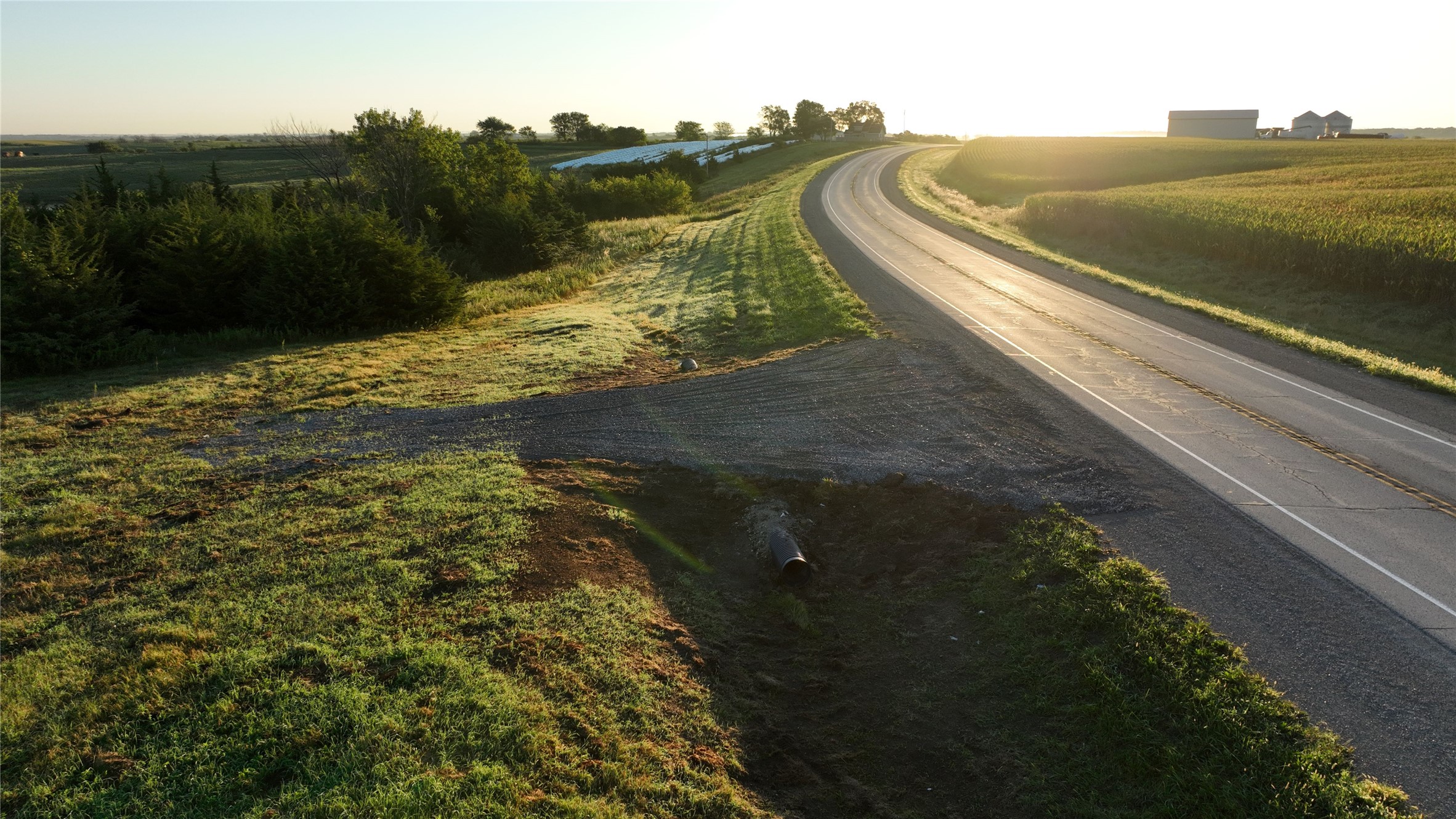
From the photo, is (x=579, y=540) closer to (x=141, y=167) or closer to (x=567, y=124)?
(x=141, y=167)

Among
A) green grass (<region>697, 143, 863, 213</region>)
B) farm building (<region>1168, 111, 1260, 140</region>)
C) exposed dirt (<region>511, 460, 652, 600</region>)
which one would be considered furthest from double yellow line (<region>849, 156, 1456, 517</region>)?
farm building (<region>1168, 111, 1260, 140</region>)

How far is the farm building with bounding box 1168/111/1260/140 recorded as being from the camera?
9956 cm

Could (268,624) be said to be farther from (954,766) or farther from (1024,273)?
(1024,273)

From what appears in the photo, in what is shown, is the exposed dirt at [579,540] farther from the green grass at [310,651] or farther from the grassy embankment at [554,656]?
the green grass at [310,651]

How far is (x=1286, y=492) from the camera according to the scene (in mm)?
9328

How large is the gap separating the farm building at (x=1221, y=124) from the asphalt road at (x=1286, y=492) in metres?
103

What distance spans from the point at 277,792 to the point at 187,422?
415 inches

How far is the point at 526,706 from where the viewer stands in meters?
5.89

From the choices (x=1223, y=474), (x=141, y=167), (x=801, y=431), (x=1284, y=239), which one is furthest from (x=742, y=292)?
(x=141, y=167)

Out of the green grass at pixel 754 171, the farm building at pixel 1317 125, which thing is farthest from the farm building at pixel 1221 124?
the green grass at pixel 754 171

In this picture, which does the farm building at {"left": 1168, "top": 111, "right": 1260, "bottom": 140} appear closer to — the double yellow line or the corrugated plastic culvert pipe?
the double yellow line

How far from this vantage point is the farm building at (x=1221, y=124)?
99562mm

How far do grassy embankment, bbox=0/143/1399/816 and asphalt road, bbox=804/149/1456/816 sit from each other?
1.95 ft

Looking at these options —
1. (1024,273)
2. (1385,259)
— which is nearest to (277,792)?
(1024,273)
